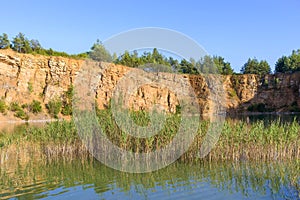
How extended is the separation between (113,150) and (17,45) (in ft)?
143

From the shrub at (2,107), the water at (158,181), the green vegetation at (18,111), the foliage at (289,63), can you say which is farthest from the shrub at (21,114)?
the foliage at (289,63)

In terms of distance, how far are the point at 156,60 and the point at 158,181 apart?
45.4 m

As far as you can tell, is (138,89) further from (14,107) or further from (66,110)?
(14,107)

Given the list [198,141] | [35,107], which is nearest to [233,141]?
[198,141]

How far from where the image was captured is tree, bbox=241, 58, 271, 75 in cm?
6938

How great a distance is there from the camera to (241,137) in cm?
1130

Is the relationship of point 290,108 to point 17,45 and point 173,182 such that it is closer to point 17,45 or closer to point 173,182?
point 17,45

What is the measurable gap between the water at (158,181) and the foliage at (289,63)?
59.9 meters

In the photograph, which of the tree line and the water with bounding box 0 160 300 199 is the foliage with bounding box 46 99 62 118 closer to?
the tree line

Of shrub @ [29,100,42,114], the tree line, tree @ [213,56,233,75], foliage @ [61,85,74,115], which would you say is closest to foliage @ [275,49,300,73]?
the tree line

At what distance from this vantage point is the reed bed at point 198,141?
11148mm

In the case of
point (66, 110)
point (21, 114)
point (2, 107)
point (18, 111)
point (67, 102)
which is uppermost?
point (67, 102)

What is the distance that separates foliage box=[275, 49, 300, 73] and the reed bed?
58.2 m

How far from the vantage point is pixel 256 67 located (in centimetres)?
7038
